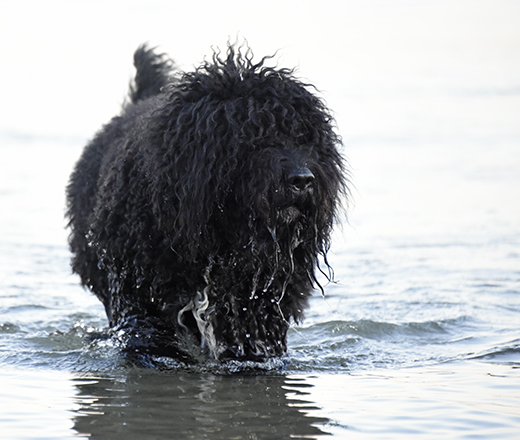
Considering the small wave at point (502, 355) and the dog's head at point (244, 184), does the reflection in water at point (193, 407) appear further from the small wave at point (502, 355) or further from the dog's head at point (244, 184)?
the small wave at point (502, 355)

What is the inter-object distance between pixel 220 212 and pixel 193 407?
3.80 feet

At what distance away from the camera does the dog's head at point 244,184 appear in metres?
4.71

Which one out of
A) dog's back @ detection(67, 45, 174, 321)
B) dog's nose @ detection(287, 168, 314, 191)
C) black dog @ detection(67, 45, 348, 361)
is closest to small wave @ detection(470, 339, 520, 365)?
black dog @ detection(67, 45, 348, 361)

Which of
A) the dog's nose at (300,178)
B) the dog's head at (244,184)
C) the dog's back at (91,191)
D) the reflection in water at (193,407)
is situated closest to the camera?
the reflection in water at (193,407)

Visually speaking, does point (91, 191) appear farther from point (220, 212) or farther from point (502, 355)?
point (502, 355)

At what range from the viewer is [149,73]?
796 cm

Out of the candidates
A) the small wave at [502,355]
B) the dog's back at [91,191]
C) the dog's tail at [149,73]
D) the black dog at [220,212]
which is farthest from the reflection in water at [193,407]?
the dog's tail at [149,73]

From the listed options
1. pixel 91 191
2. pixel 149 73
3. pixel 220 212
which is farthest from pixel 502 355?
pixel 149 73

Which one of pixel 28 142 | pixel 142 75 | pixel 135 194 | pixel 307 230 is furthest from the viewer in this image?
pixel 28 142

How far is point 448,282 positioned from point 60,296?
4.14 meters

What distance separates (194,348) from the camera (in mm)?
5512

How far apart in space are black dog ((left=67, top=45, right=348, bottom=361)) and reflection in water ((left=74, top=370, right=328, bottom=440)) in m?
0.39

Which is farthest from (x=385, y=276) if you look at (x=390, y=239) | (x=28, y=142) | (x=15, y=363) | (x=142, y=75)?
(x=28, y=142)

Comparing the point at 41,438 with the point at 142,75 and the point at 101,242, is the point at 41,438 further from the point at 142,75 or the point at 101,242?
the point at 142,75
